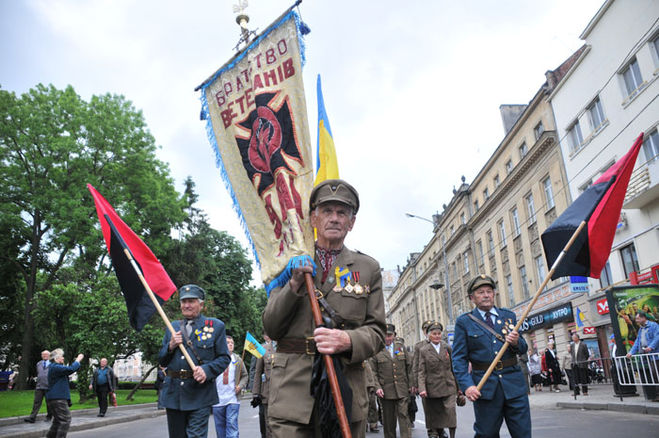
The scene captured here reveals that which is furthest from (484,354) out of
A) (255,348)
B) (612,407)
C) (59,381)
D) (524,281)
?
(524,281)

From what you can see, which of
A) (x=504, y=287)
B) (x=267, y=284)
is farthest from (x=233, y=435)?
(x=504, y=287)

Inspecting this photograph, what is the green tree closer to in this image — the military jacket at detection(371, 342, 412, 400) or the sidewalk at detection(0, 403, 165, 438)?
the sidewalk at detection(0, 403, 165, 438)

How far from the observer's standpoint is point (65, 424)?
9.78 metres

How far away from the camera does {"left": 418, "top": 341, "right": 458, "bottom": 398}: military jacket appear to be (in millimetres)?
9148

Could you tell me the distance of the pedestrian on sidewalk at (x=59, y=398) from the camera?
9.71 meters

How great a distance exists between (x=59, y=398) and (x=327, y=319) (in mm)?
9090

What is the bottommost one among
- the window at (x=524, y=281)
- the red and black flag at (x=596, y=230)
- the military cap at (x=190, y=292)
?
the military cap at (x=190, y=292)

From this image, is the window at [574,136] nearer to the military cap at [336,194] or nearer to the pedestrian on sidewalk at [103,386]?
the pedestrian on sidewalk at [103,386]

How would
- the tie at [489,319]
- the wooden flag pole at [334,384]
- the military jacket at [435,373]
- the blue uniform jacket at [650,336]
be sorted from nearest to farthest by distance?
the wooden flag pole at [334,384]
the tie at [489,319]
the military jacket at [435,373]
the blue uniform jacket at [650,336]

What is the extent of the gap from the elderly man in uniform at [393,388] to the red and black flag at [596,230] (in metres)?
3.93

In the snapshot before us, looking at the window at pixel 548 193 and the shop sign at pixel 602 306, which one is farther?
the window at pixel 548 193

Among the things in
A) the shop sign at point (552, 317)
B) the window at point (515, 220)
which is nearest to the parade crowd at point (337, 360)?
the shop sign at point (552, 317)

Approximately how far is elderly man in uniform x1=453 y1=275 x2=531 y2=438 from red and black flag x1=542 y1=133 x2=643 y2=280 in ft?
2.70

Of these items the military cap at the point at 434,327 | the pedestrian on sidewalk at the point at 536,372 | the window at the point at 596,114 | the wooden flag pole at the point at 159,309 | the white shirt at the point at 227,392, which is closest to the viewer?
the wooden flag pole at the point at 159,309
